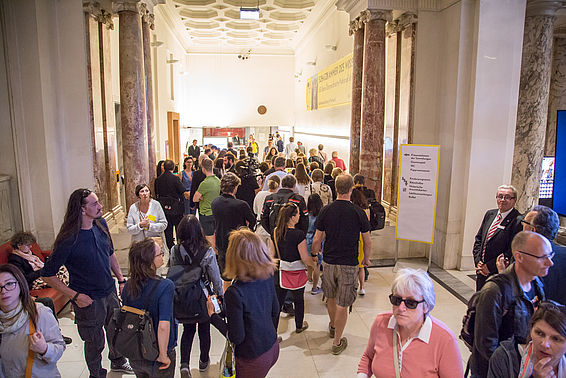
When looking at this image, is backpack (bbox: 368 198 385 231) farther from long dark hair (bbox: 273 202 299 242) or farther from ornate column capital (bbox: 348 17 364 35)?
ornate column capital (bbox: 348 17 364 35)

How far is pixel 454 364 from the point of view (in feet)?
6.33

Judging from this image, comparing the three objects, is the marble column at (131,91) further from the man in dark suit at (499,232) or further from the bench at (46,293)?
the man in dark suit at (499,232)

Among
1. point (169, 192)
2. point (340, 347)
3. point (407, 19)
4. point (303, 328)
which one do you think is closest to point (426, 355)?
point (340, 347)

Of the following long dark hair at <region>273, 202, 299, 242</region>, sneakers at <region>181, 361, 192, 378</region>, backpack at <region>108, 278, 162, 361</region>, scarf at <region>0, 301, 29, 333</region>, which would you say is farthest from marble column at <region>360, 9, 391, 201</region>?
scarf at <region>0, 301, 29, 333</region>

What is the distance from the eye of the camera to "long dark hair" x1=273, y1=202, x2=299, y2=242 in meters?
3.99

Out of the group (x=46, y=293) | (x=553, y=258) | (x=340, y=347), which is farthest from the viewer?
(x=46, y=293)

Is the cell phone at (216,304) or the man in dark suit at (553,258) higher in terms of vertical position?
the man in dark suit at (553,258)

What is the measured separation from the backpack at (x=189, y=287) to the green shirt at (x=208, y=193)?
2776 mm

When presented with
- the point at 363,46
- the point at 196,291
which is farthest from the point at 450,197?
the point at 196,291

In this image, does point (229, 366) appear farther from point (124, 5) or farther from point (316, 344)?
point (124, 5)

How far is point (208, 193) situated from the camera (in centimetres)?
598

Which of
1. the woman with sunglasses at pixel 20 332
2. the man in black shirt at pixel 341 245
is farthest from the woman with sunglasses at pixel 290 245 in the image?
the woman with sunglasses at pixel 20 332

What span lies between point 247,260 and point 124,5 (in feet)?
21.0

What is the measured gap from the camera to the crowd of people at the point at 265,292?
2.02 m
